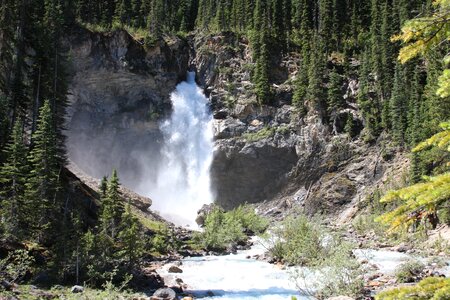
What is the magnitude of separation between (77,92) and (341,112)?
4691cm

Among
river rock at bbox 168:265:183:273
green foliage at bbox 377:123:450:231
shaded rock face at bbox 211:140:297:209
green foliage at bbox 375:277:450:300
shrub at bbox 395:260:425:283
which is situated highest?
shaded rock face at bbox 211:140:297:209

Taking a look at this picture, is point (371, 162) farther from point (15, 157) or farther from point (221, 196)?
point (15, 157)

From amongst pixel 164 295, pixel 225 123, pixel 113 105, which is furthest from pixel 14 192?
pixel 113 105

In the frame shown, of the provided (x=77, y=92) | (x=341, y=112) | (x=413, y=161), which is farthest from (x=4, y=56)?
(x=341, y=112)

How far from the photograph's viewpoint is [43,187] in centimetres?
2769

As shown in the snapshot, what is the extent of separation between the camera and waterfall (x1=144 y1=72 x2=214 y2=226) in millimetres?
70812

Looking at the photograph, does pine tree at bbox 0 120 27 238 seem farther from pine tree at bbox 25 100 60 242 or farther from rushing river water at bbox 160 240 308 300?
rushing river water at bbox 160 240 308 300

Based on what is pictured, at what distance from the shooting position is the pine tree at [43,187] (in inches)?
1005

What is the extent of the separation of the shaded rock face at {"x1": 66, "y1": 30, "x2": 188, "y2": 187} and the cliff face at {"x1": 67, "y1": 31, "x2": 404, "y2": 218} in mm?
184

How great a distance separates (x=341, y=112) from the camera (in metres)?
68.6

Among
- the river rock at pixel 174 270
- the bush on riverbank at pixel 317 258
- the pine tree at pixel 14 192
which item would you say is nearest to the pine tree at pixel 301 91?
the bush on riverbank at pixel 317 258

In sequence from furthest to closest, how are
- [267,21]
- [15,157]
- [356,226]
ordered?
[267,21], [356,226], [15,157]

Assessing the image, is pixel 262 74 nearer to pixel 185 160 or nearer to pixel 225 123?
pixel 225 123

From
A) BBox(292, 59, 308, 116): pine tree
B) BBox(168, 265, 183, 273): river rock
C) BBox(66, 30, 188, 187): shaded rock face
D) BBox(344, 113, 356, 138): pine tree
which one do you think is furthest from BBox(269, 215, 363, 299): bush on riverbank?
BBox(66, 30, 188, 187): shaded rock face
